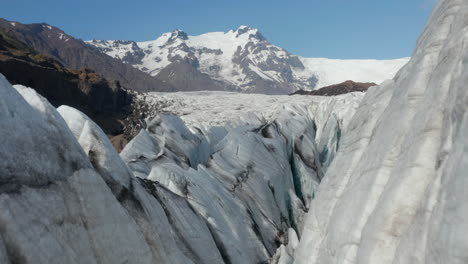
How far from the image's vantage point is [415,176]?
263 inches

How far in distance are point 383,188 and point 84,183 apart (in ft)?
19.4

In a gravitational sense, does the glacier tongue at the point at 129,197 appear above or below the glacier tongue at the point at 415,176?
below

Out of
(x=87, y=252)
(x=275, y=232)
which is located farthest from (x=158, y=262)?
(x=275, y=232)

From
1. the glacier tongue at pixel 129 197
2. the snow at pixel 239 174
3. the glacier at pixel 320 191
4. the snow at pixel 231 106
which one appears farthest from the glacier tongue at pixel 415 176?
the snow at pixel 231 106

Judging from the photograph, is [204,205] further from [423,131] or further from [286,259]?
[423,131]

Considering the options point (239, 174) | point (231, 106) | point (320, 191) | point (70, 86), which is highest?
point (231, 106)

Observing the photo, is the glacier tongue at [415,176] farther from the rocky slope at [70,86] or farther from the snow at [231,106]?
the rocky slope at [70,86]

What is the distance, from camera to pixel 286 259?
14477 mm

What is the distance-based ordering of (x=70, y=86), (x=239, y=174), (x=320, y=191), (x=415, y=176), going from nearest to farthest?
(x=415, y=176)
(x=320, y=191)
(x=239, y=174)
(x=70, y=86)

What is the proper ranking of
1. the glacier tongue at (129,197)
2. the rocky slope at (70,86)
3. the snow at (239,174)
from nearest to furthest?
the glacier tongue at (129,197)
the snow at (239,174)
the rocky slope at (70,86)

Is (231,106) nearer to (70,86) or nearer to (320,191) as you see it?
(70,86)

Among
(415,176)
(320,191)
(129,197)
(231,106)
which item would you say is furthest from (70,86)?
(415,176)

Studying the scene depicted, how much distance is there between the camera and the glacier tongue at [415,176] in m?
5.32

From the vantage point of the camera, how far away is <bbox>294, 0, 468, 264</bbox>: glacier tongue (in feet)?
17.5
